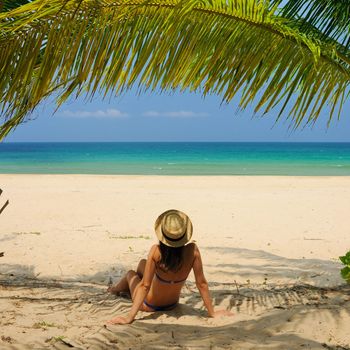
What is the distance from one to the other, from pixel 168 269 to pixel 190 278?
1586 mm

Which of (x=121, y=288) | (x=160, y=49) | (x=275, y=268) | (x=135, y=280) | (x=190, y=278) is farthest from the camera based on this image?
(x=275, y=268)

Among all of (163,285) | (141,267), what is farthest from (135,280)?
(163,285)

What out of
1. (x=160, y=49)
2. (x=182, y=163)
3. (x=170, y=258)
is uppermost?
(x=182, y=163)

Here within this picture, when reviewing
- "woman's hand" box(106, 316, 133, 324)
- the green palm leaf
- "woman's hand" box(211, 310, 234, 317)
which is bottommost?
"woman's hand" box(106, 316, 133, 324)

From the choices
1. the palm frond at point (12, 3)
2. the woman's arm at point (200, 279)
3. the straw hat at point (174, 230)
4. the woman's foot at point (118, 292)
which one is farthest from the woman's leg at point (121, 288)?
the palm frond at point (12, 3)

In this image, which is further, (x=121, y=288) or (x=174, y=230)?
(x=121, y=288)

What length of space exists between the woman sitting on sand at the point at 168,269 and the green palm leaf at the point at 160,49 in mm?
858

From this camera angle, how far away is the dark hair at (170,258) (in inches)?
130

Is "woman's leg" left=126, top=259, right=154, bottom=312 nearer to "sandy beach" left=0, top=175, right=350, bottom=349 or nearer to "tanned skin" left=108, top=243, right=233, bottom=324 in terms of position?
"tanned skin" left=108, top=243, right=233, bottom=324

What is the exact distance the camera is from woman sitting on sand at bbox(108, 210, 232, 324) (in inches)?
127

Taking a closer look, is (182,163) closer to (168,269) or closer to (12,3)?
(168,269)

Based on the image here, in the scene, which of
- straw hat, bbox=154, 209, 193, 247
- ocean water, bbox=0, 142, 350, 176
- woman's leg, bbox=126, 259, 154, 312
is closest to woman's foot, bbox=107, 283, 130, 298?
woman's leg, bbox=126, 259, 154, 312

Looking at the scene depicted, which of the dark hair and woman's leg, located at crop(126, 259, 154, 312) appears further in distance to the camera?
woman's leg, located at crop(126, 259, 154, 312)

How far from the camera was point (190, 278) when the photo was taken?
4.88 metres
